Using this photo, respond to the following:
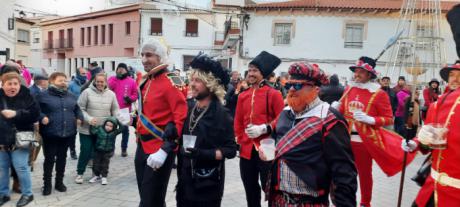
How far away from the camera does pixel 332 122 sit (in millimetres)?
2713

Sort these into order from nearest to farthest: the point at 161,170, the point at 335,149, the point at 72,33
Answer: the point at 335,149 < the point at 161,170 < the point at 72,33

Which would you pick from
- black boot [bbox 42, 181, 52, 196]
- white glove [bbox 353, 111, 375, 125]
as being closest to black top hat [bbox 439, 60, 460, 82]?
white glove [bbox 353, 111, 375, 125]

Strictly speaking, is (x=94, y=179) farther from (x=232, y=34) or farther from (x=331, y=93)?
(x=232, y=34)

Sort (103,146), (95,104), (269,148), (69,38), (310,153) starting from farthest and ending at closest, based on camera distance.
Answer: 1. (69,38)
2. (95,104)
3. (103,146)
4. (269,148)
5. (310,153)

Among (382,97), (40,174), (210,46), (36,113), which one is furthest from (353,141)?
(210,46)

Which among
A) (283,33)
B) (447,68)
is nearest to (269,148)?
(447,68)

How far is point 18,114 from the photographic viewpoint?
526 centimetres

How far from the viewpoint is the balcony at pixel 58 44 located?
45.2 metres

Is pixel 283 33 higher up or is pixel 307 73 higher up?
pixel 283 33

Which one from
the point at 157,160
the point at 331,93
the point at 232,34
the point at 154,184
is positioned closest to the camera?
the point at 157,160

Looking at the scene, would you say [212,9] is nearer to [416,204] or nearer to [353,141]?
[353,141]

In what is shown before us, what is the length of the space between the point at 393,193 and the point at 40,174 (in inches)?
242

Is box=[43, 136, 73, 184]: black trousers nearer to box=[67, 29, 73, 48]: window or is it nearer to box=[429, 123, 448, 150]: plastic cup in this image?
box=[429, 123, 448, 150]: plastic cup

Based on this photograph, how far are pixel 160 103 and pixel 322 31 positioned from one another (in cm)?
2316
